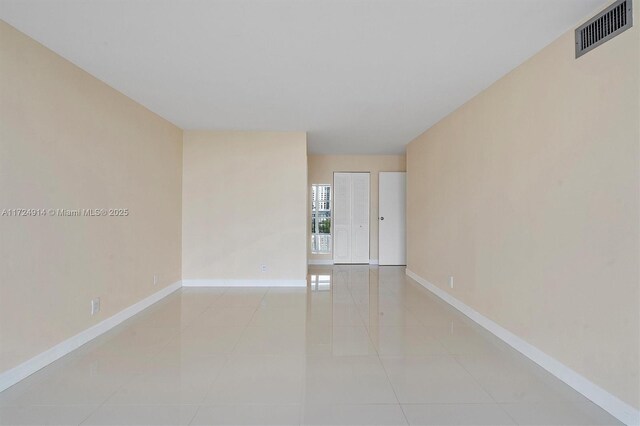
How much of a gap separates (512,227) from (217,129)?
4183 mm

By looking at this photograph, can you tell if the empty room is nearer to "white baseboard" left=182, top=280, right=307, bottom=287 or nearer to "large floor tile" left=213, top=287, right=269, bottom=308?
"large floor tile" left=213, top=287, right=269, bottom=308

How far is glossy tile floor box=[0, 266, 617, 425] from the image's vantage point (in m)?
1.98

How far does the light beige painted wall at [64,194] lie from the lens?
7.64 ft

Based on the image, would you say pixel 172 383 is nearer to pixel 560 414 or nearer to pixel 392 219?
pixel 560 414

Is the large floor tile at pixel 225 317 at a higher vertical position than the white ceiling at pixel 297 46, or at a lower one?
lower

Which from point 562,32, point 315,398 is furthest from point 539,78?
point 315,398

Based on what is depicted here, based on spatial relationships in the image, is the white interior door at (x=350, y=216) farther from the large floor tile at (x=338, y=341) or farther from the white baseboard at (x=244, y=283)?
the large floor tile at (x=338, y=341)

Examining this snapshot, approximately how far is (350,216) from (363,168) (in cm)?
111

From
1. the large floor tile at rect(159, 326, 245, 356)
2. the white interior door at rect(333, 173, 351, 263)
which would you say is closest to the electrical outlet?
the large floor tile at rect(159, 326, 245, 356)

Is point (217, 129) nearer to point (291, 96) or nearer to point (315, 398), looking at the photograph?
point (291, 96)

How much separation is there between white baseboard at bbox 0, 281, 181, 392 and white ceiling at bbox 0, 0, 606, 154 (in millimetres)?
2328

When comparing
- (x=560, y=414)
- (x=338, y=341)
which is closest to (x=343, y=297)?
(x=338, y=341)

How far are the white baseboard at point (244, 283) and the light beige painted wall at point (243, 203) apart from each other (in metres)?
0.07

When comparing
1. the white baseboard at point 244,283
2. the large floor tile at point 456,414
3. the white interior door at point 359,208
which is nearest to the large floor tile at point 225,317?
the white baseboard at point 244,283
